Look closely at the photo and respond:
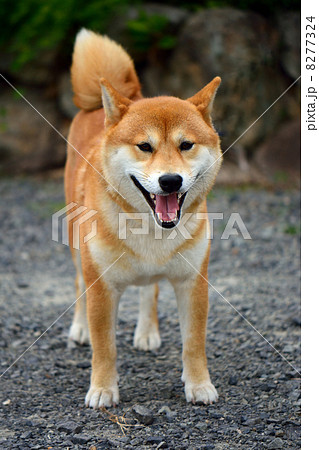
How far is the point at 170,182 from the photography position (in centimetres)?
317

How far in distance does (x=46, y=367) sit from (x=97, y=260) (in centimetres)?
107

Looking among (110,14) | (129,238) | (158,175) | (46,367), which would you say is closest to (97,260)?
(129,238)

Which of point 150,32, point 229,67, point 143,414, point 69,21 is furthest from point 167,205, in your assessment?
point 69,21

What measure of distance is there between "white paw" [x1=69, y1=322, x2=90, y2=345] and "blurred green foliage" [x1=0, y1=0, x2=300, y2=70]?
19.7 ft

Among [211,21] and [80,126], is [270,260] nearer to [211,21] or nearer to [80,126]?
[80,126]

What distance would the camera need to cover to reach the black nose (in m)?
3.16

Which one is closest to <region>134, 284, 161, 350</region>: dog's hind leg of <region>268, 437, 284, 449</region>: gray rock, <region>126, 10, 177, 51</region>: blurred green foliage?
<region>268, 437, 284, 449</region>: gray rock

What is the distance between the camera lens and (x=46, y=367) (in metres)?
4.14

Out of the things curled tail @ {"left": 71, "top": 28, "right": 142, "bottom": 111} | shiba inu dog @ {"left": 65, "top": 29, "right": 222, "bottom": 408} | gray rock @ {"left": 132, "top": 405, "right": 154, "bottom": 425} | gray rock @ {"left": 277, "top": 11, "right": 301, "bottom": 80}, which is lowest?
gray rock @ {"left": 132, "top": 405, "right": 154, "bottom": 425}

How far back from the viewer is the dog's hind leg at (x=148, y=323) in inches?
175

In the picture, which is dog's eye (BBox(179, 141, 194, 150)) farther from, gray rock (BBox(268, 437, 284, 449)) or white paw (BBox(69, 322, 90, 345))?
white paw (BBox(69, 322, 90, 345))

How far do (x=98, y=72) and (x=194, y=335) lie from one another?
2.03 metres

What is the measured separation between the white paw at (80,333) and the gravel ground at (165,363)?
0.29 ft

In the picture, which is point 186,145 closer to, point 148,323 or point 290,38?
point 148,323
